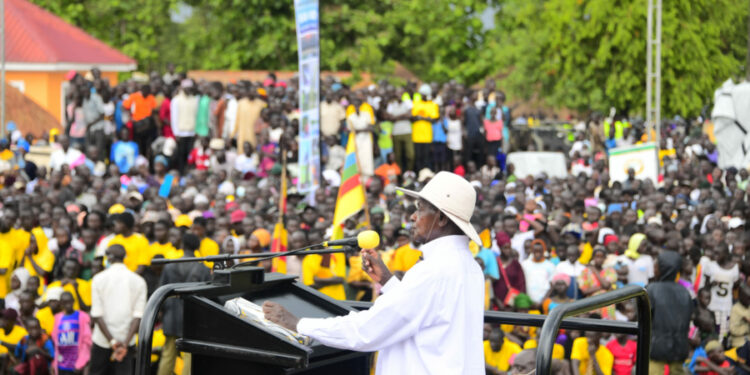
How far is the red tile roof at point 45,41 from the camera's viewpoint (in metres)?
33.7

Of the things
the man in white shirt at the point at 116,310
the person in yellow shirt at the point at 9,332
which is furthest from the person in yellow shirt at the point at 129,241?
the person in yellow shirt at the point at 9,332

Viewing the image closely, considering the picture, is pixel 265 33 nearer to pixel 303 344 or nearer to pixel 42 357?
pixel 42 357

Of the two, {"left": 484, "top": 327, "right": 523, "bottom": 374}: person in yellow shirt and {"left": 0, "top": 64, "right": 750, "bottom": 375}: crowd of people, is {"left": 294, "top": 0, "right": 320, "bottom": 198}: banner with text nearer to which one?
{"left": 0, "top": 64, "right": 750, "bottom": 375}: crowd of people

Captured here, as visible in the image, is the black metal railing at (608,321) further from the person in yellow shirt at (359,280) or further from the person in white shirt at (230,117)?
the person in white shirt at (230,117)

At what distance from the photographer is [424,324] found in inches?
145

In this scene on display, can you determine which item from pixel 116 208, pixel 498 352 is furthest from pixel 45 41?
pixel 498 352

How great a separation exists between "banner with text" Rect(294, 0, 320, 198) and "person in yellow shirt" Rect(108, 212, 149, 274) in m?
2.42

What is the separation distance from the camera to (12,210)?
36.1 feet

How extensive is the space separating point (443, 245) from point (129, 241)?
21.9 ft

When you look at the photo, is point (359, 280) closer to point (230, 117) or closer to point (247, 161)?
point (247, 161)

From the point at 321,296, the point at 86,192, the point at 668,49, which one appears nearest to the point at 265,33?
the point at 668,49

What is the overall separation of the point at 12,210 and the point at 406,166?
8.14 metres

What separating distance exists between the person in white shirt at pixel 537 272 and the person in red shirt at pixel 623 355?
176cm

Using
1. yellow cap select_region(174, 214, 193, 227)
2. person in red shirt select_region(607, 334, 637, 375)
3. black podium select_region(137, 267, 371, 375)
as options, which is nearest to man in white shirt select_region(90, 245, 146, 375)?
yellow cap select_region(174, 214, 193, 227)
